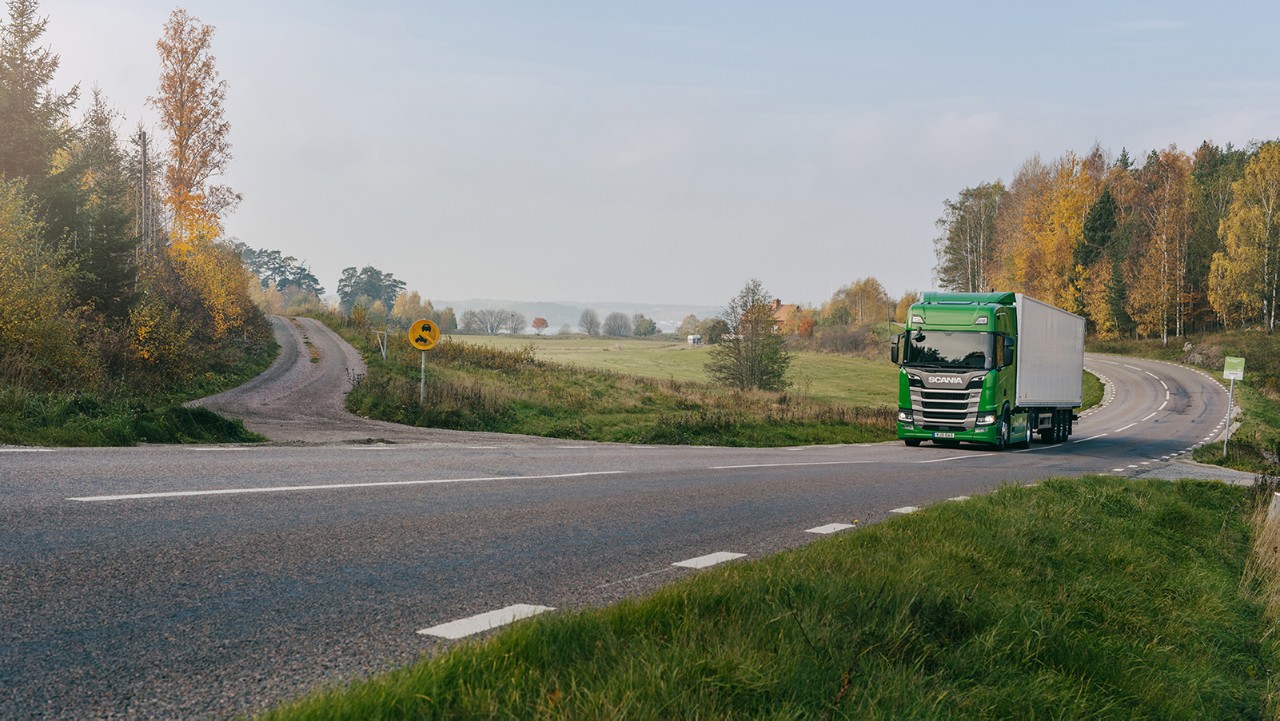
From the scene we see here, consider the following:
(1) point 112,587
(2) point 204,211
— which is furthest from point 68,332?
(2) point 204,211

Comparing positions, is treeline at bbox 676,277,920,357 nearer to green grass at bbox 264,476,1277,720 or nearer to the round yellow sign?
the round yellow sign

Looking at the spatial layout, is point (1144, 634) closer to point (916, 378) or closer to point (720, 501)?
point (720, 501)

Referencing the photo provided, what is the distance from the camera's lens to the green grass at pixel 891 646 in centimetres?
306

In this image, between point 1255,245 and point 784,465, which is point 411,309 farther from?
point 784,465

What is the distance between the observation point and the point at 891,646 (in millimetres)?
4047

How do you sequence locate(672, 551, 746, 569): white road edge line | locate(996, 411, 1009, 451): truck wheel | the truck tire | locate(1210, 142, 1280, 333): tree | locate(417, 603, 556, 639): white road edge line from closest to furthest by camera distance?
locate(417, 603, 556, 639): white road edge line
locate(672, 551, 746, 569): white road edge line
locate(996, 411, 1009, 451): truck wheel
the truck tire
locate(1210, 142, 1280, 333): tree

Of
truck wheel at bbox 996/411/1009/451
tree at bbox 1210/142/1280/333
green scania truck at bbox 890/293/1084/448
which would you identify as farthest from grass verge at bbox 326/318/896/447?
tree at bbox 1210/142/1280/333

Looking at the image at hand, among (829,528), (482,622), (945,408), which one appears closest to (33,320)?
(829,528)

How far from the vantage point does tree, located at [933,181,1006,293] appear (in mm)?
94688

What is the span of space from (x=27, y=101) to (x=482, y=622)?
4571 centimetres

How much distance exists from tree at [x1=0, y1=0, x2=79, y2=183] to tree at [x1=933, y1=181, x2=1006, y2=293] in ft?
263

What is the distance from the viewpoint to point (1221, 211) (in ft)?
257

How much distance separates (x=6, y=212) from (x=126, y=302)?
1297 centimetres

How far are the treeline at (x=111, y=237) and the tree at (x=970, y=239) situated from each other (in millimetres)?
72385
